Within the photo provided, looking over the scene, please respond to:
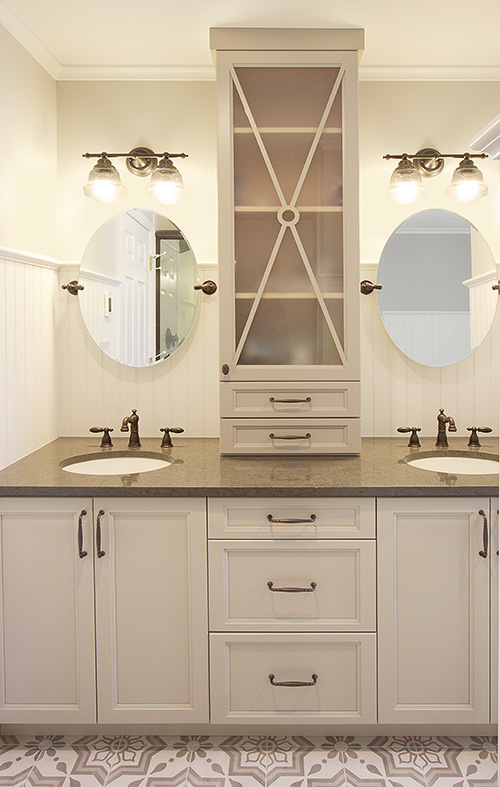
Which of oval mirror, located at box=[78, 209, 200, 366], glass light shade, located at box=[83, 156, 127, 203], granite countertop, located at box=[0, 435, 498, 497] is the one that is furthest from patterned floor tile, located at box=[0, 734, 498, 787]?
glass light shade, located at box=[83, 156, 127, 203]

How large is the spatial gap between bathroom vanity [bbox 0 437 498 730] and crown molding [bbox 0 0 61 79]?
61.6 inches

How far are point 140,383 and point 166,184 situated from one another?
823mm

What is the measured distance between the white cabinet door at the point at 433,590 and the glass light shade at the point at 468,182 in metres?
1.29

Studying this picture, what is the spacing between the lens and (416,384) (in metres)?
2.62

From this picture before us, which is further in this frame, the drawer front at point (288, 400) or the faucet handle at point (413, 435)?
the faucet handle at point (413, 435)

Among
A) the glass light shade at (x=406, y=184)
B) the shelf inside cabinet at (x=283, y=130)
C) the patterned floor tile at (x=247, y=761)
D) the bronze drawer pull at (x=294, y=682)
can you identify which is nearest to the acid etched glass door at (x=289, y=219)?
the shelf inside cabinet at (x=283, y=130)

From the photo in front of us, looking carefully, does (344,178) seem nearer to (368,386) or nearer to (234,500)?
(368,386)

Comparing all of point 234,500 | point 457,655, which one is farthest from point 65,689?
point 457,655

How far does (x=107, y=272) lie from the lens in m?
2.59

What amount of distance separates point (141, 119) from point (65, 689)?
7.12 ft

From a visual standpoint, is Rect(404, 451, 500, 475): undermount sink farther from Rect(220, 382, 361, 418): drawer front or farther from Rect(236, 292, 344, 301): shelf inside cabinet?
Rect(236, 292, 344, 301): shelf inside cabinet

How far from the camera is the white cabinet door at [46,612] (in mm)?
1894

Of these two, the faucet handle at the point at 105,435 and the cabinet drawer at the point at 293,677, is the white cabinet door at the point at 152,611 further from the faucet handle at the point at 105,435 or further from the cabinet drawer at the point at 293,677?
the faucet handle at the point at 105,435

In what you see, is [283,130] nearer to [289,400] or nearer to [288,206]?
[288,206]
